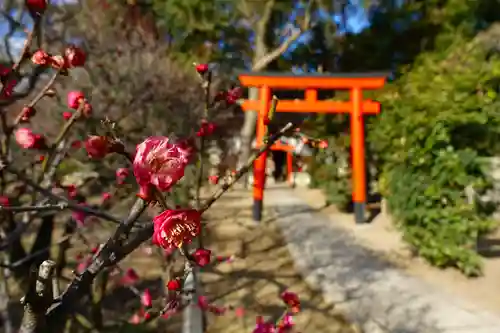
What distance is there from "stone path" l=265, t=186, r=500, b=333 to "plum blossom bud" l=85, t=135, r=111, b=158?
11.5 feet

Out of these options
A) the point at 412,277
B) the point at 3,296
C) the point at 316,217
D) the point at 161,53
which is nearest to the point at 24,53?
the point at 3,296

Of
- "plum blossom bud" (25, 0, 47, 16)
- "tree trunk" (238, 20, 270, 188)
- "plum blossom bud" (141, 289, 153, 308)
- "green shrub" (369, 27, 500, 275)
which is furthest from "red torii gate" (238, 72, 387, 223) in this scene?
"plum blossom bud" (25, 0, 47, 16)

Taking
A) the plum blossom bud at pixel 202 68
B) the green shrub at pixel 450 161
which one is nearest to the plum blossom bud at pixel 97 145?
the plum blossom bud at pixel 202 68

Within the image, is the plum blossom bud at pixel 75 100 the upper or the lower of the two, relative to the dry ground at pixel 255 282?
upper

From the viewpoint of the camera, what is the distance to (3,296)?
9.00 ft

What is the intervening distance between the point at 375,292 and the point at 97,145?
178 inches

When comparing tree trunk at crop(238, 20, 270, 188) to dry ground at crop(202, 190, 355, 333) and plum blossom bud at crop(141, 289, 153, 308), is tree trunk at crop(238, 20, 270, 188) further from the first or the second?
plum blossom bud at crop(141, 289, 153, 308)

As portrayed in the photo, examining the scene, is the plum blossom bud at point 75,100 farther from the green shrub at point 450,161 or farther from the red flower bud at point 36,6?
the green shrub at point 450,161

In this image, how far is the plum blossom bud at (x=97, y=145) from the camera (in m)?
0.94

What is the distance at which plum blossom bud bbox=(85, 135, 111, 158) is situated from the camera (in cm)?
94

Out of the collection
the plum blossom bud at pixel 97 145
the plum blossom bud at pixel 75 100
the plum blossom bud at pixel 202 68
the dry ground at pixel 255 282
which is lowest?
the dry ground at pixel 255 282

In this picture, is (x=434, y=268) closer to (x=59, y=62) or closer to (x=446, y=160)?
(x=446, y=160)

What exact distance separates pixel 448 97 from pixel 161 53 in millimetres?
5801

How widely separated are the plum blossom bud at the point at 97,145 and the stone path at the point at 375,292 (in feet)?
11.5
